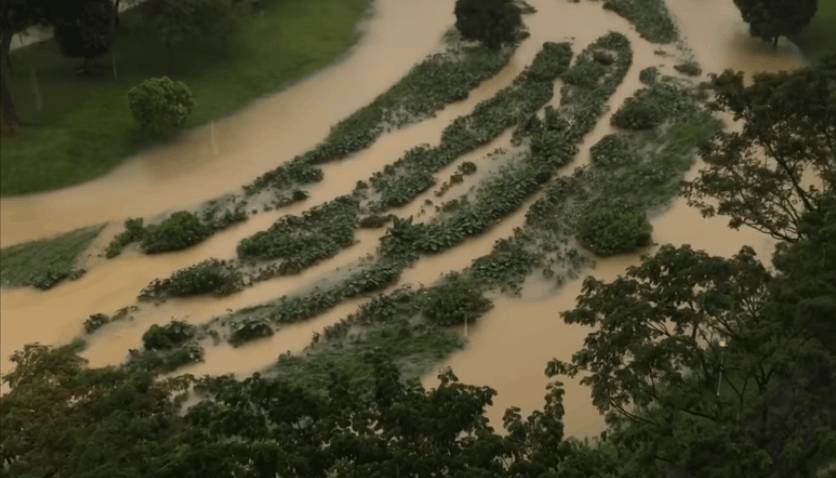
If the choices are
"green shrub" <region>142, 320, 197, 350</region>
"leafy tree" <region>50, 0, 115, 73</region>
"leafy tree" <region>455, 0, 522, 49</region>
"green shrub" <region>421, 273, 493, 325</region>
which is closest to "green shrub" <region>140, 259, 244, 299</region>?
"green shrub" <region>142, 320, 197, 350</region>

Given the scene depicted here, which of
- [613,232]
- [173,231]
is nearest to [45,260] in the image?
[173,231]

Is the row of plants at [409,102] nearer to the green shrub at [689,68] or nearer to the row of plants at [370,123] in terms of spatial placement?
the row of plants at [370,123]

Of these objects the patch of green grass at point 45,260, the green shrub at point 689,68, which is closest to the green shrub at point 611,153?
the green shrub at point 689,68

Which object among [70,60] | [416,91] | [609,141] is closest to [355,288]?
[609,141]

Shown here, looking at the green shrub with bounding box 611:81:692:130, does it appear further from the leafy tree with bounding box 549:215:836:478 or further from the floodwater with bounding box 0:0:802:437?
the leafy tree with bounding box 549:215:836:478

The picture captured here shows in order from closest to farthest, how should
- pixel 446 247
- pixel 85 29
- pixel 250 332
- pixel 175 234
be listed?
1. pixel 250 332
2. pixel 446 247
3. pixel 175 234
4. pixel 85 29

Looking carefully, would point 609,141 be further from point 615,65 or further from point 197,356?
point 197,356

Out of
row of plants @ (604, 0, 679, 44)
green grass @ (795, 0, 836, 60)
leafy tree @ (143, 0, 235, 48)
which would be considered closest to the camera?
leafy tree @ (143, 0, 235, 48)

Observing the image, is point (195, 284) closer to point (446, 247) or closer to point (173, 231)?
point (173, 231)
